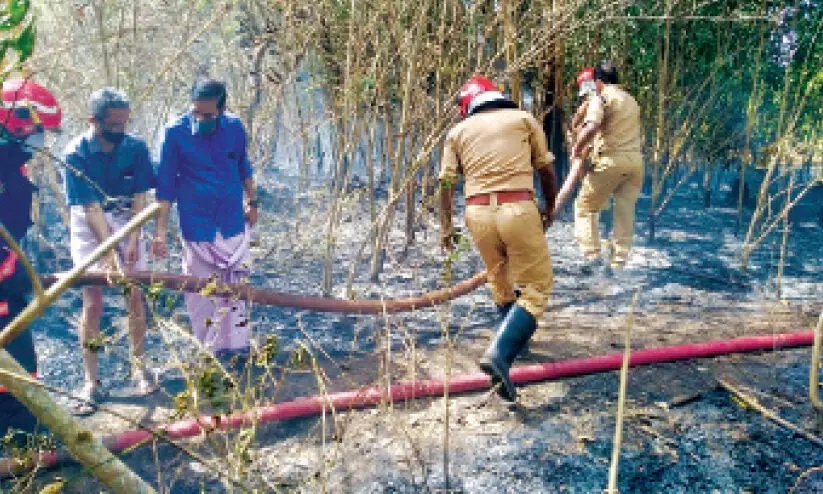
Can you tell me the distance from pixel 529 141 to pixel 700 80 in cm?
517

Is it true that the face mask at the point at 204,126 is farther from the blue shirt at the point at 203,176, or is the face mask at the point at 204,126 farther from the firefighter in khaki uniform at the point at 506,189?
the firefighter in khaki uniform at the point at 506,189

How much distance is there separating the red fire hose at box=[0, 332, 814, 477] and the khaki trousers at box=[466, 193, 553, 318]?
0.38 m

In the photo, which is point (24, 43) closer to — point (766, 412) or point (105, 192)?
point (105, 192)

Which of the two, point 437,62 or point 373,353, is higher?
point 437,62

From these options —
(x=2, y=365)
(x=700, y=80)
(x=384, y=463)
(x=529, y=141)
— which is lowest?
(x=384, y=463)

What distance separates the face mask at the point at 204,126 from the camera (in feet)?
11.2

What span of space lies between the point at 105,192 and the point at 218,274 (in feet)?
2.62

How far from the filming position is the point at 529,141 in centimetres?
324

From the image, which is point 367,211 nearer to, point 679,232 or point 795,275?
point 679,232

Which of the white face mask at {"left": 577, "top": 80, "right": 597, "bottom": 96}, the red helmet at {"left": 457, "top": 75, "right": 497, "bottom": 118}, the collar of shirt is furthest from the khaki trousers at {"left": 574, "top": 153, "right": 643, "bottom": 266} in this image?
the collar of shirt

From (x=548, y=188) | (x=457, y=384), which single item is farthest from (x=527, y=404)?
(x=548, y=188)

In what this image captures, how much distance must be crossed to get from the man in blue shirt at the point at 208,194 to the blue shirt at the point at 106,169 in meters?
0.14

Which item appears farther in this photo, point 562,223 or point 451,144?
point 562,223

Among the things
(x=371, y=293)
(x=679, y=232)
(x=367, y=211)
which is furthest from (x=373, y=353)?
(x=679, y=232)
